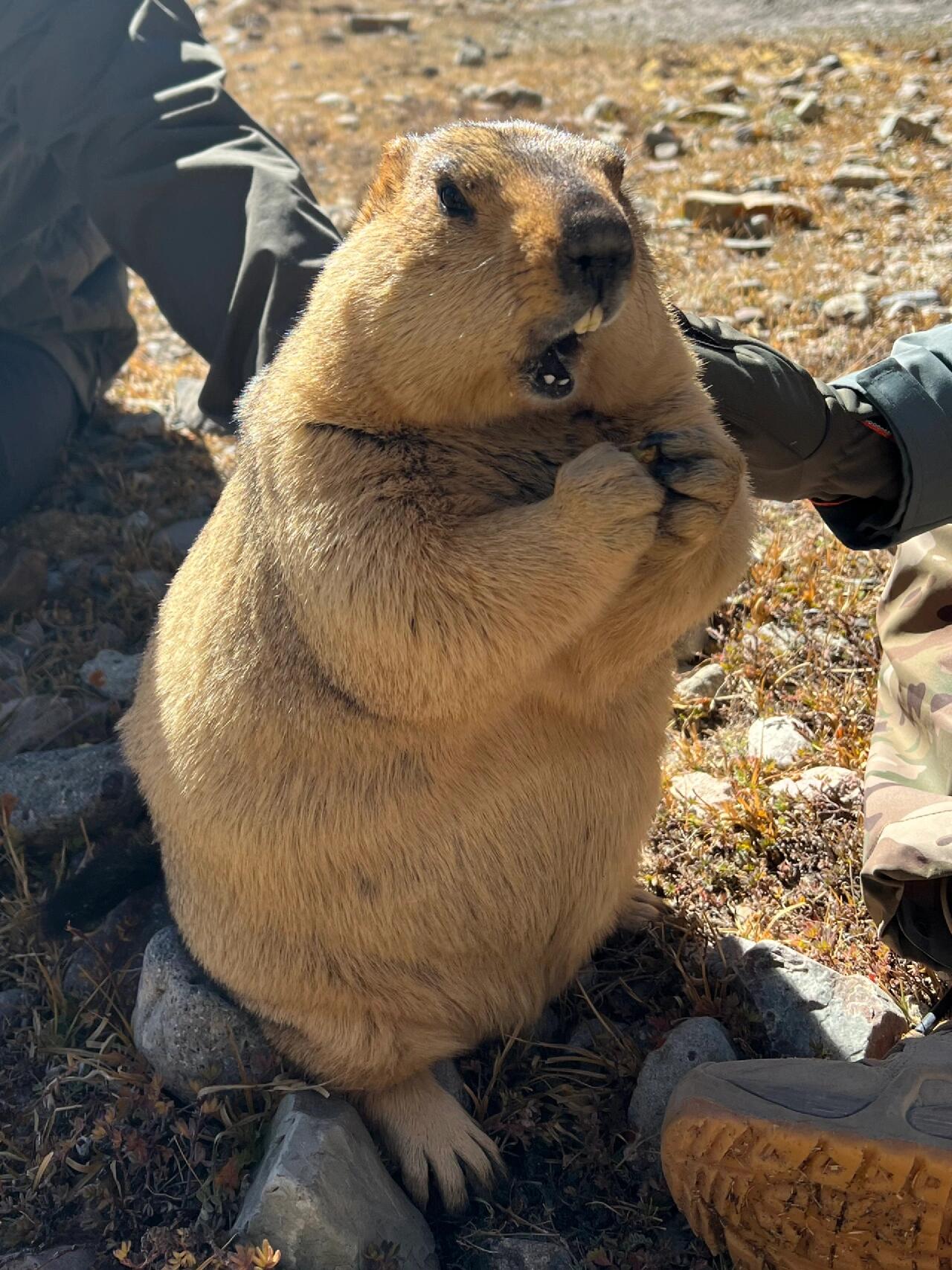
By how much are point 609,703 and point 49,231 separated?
490cm

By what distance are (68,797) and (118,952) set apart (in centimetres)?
60

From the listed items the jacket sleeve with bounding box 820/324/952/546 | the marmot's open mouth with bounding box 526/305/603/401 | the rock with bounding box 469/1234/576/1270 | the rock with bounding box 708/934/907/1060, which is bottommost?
the rock with bounding box 469/1234/576/1270

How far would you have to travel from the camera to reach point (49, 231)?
6.29 meters

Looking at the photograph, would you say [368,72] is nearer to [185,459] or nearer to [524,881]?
[185,459]

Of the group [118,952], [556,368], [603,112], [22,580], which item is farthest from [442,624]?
[603,112]

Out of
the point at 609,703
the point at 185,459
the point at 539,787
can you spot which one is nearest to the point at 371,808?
the point at 539,787

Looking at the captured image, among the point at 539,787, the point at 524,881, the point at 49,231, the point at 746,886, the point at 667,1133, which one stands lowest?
the point at 746,886

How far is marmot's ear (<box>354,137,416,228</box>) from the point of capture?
3.02 meters

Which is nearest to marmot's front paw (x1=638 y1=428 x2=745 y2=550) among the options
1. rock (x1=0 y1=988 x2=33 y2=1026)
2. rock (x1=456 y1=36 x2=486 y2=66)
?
rock (x1=0 y1=988 x2=33 y2=1026)

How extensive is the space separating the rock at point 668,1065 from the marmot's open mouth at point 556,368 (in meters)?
1.76

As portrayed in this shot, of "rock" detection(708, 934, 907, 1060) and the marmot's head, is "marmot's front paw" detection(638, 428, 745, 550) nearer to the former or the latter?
the marmot's head

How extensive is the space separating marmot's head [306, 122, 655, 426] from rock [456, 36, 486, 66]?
46.4ft

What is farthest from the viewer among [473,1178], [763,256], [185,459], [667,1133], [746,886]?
[763,256]

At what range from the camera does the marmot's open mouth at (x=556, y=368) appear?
2.56 metres
